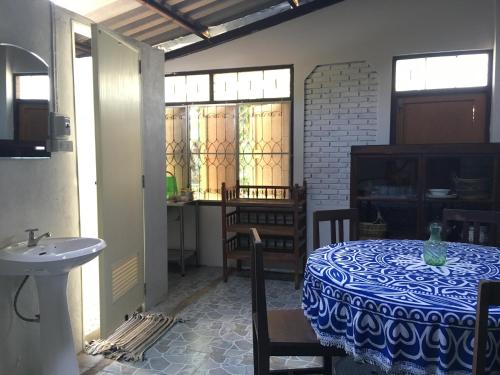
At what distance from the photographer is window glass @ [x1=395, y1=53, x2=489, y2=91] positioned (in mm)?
3914

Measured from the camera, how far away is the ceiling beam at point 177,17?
3279 millimetres

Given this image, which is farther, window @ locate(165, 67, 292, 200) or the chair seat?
window @ locate(165, 67, 292, 200)

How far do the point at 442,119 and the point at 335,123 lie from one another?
3.46 feet

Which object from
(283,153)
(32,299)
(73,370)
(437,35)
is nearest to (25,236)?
(32,299)

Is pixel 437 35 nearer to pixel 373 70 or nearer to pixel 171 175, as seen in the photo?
pixel 373 70

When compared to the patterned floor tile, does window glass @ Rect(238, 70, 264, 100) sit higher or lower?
higher

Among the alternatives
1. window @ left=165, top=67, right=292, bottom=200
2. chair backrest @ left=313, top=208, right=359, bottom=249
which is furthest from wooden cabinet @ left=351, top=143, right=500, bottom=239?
chair backrest @ left=313, top=208, right=359, bottom=249

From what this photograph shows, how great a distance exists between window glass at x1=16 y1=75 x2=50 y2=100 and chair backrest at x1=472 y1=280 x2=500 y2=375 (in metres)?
2.40

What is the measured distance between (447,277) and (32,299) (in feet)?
7.49

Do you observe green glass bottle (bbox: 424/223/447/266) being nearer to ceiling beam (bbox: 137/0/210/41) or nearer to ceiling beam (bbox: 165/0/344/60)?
ceiling beam (bbox: 137/0/210/41)

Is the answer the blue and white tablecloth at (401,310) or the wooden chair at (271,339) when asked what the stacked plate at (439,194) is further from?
the wooden chair at (271,339)

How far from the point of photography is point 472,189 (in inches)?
145

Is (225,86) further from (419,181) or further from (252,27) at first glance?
(419,181)

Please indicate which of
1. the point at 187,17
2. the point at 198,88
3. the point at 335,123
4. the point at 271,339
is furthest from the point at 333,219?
the point at 198,88
